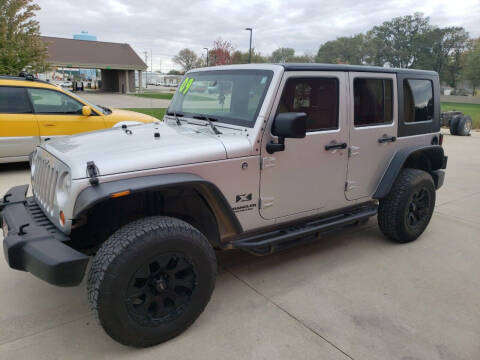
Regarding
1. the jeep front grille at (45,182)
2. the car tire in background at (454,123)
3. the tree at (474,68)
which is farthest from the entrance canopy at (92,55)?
the tree at (474,68)

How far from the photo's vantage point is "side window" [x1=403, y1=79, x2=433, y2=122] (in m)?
4.04

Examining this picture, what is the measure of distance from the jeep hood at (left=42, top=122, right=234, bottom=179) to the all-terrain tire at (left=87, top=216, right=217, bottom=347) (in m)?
0.38

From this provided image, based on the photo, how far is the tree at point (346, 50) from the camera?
8106cm

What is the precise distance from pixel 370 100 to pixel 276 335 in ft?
7.76

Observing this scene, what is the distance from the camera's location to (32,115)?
673 centimetres

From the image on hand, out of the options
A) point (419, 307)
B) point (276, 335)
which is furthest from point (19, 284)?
point (419, 307)

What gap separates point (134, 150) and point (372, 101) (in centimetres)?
238

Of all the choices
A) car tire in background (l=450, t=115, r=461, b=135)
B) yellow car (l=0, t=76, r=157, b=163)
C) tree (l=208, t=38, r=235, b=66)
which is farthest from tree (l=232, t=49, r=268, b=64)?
yellow car (l=0, t=76, r=157, b=163)

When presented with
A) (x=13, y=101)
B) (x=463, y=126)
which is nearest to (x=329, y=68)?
(x=13, y=101)

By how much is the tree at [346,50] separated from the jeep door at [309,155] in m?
81.5

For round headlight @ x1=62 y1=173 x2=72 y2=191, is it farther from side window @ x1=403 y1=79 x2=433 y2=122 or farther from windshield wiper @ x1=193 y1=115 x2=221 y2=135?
side window @ x1=403 y1=79 x2=433 y2=122

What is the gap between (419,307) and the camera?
119 inches

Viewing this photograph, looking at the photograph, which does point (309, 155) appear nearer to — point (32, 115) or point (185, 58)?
point (32, 115)

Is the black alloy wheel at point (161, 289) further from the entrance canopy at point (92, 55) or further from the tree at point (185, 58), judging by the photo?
the tree at point (185, 58)
